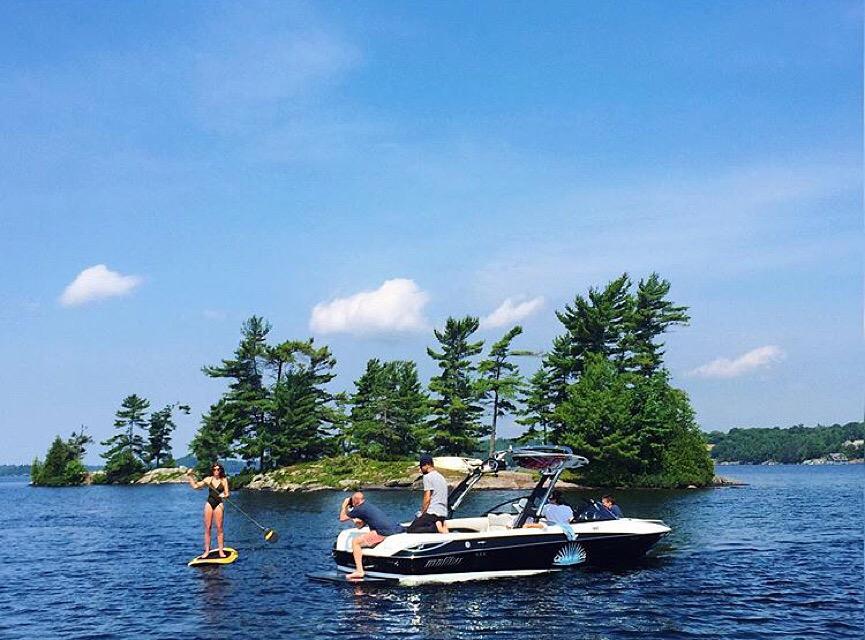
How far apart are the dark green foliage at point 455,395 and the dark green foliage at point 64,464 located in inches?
2256

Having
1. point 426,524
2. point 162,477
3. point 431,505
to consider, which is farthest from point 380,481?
point 426,524

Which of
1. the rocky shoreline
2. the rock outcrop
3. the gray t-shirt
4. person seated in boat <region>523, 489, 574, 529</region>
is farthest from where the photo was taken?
the rock outcrop

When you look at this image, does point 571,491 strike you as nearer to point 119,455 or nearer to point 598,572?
point 598,572

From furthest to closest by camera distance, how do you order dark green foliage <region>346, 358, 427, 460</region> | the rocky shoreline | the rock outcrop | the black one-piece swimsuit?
the rock outcrop < dark green foliage <region>346, 358, 427, 460</region> < the rocky shoreline < the black one-piece swimsuit

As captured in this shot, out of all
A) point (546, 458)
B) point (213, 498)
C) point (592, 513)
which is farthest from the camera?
point (592, 513)

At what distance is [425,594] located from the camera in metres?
20.8

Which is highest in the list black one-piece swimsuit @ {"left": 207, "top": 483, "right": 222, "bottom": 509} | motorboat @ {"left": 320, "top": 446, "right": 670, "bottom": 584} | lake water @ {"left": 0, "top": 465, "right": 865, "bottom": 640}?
black one-piece swimsuit @ {"left": 207, "top": 483, "right": 222, "bottom": 509}

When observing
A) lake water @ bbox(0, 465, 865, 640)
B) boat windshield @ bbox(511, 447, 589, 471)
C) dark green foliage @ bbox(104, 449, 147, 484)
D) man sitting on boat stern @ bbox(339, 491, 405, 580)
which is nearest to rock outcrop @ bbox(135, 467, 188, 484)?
dark green foliage @ bbox(104, 449, 147, 484)

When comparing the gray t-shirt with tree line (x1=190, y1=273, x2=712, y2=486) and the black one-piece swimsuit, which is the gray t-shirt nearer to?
the black one-piece swimsuit

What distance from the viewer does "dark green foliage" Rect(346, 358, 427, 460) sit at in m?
88.5

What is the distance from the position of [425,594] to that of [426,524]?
218cm

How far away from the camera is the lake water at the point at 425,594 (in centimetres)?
1733

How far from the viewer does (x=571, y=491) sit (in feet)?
225

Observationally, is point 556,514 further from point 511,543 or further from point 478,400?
point 478,400
